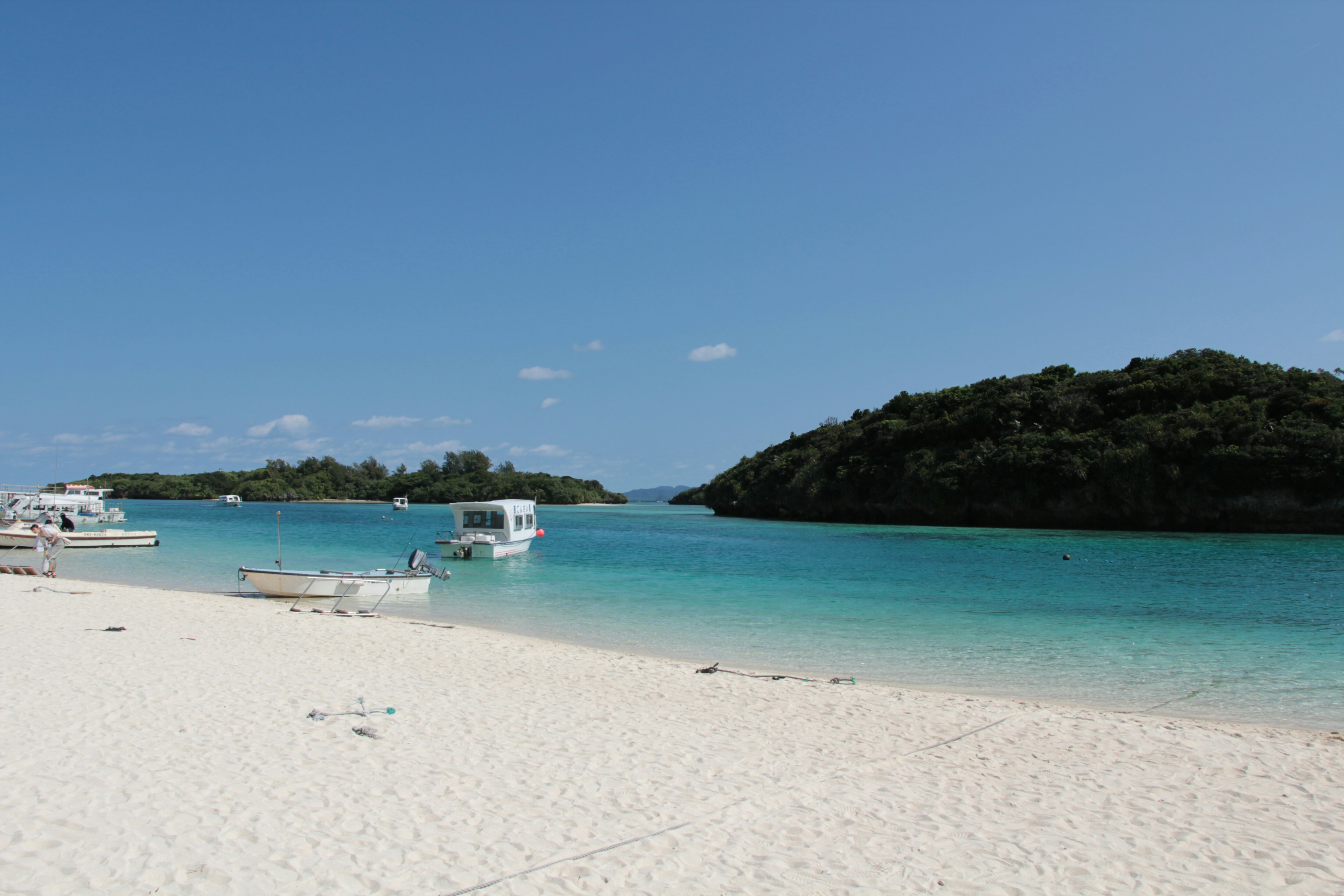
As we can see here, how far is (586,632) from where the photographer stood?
15.4 meters

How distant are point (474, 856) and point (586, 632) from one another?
1074cm

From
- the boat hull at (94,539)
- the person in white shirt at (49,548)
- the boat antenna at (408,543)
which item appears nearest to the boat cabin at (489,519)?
the boat antenna at (408,543)

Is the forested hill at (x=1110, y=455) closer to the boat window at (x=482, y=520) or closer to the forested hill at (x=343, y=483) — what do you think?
the boat window at (x=482, y=520)

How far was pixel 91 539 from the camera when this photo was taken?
3703cm

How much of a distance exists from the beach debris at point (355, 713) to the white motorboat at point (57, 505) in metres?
48.2

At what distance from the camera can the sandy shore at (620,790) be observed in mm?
4566

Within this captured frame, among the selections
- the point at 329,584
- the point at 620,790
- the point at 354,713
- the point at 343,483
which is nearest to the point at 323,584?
the point at 329,584

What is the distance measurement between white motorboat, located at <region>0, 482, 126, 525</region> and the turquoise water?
17.2 metres

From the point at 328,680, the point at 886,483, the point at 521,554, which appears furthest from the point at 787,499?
the point at 328,680

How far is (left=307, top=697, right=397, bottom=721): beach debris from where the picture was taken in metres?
7.56

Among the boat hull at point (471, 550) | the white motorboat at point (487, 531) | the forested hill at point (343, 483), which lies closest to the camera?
the boat hull at point (471, 550)

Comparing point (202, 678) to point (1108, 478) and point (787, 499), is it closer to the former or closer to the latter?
point (1108, 478)

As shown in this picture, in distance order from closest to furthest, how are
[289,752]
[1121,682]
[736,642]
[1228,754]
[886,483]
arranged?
[289,752] < [1228,754] < [1121,682] < [736,642] < [886,483]

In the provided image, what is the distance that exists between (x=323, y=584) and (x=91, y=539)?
2725 centimetres
